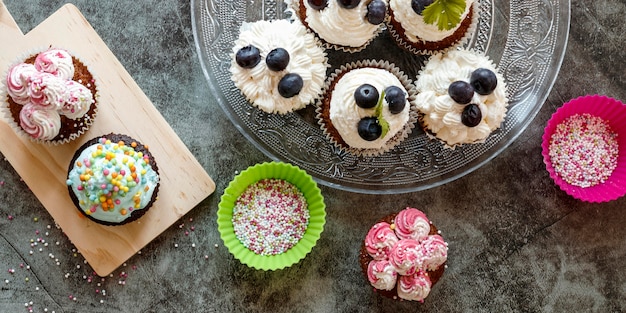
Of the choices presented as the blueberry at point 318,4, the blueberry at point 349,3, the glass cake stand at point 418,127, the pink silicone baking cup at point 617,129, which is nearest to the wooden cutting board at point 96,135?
the glass cake stand at point 418,127

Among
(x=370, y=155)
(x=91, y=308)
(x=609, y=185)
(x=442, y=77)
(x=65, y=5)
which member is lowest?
(x=91, y=308)

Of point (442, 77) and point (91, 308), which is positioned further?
Answer: point (91, 308)

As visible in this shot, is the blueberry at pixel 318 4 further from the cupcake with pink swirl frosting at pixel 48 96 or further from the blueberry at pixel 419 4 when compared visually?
the cupcake with pink swirl frosting at pixel 48 96

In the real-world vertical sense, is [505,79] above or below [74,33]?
below

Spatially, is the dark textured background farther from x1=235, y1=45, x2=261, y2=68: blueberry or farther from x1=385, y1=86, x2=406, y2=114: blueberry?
x1=385, y1=86, x2=406, y2=114: blueberry

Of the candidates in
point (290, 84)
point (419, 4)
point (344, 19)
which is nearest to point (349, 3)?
point (344, 19)

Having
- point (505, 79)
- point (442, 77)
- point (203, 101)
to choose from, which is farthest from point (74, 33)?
point (505, 79)

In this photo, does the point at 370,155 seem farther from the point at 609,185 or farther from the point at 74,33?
the point at 74,33
